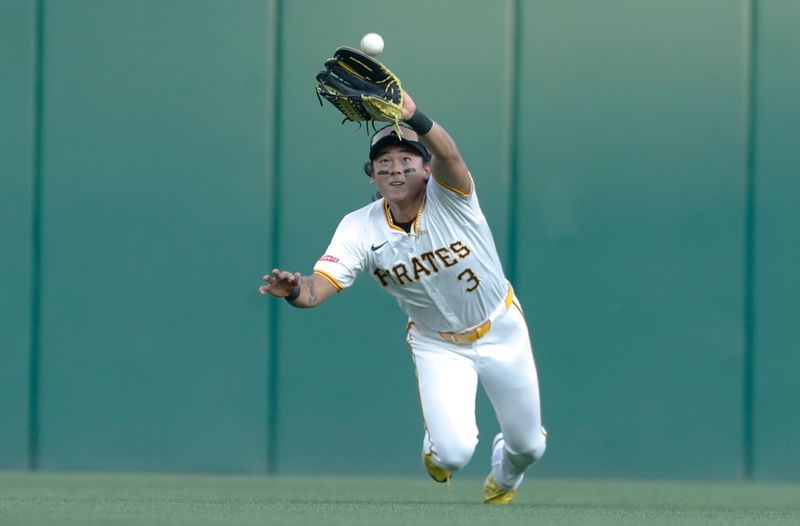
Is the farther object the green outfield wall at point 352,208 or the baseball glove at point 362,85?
the green outfield wall at point 352,208

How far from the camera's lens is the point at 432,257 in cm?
551

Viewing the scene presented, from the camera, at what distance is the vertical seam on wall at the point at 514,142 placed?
7711mm

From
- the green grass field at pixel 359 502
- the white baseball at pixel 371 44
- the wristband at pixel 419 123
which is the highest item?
the white baseball at pixel 371 44

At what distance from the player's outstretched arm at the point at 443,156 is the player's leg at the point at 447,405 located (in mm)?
741

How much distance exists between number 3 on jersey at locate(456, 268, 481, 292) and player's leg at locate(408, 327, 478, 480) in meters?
0.30

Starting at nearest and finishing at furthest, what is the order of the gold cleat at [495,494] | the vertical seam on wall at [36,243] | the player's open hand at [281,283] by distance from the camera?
1. the player's open hand at [281,283]
2. the gold cleat at [495,494]
3. the vertical seam on wall at [36,243]

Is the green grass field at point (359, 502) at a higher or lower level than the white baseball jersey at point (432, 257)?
lower

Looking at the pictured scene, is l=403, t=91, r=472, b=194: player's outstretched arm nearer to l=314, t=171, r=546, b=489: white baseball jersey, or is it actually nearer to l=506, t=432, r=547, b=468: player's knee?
l=314, t=171, r=546, b=489: white baseball jersey

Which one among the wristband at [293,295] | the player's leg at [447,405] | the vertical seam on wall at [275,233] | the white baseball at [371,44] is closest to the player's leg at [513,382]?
the player's leg at [447,405]

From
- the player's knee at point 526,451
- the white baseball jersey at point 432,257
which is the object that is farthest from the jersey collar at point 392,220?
the player's knee at point 526,451

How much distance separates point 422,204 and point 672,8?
111 inches

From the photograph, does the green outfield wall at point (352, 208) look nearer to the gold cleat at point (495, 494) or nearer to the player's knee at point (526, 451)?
the gold cleat at point (495, 494)

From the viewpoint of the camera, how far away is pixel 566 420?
768 centimetres

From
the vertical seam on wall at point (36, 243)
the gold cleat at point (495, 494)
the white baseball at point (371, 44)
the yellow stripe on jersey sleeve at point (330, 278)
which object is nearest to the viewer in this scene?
the white baseball at point (371, 44)
